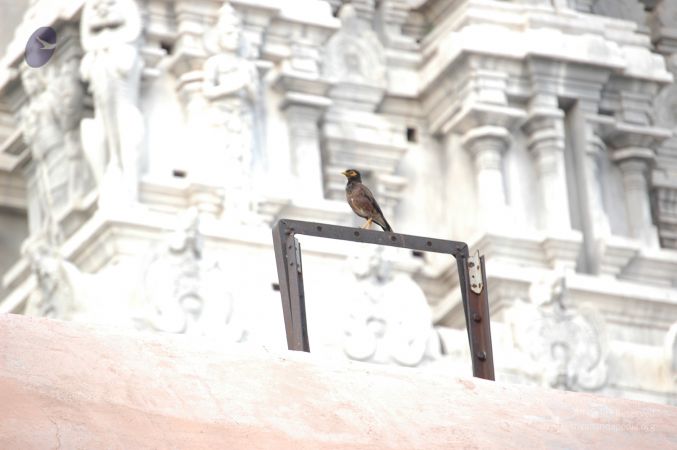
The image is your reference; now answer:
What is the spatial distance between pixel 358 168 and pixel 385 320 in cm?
343

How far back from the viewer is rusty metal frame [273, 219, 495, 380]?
11570mm

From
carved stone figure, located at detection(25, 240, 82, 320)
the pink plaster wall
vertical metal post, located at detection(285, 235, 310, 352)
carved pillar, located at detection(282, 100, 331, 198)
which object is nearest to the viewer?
the pink plaster wall

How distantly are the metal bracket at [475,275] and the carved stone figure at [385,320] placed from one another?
10.3 meters

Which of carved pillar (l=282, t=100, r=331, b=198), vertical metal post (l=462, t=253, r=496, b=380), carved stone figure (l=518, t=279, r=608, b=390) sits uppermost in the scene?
carved pillar (l=282, t=100, r=331, b=198)

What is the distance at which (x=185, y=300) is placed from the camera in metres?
21.9

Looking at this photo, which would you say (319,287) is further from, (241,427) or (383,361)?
(241,427)

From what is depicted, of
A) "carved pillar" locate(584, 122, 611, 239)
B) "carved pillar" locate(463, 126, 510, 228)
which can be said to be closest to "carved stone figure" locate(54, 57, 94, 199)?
"carved pillar" locate(463, 126, 510, 228)

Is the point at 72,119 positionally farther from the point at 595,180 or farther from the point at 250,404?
the point at 250,404

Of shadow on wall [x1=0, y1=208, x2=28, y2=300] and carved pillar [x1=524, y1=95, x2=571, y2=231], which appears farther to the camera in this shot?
carved pillar [x1=524, y1=95, x2=571, y2=231]

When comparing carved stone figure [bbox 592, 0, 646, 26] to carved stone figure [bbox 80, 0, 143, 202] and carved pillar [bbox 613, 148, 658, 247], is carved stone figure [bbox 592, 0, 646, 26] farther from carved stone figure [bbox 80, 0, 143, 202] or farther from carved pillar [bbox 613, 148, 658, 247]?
carved stone figure [bbox 80, 0, 143, 202]

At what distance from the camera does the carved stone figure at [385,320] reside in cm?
2245

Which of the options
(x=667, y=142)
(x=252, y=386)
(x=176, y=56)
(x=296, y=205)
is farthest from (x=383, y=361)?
(x=252, y=386)

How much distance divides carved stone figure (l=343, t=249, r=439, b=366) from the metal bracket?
10301mm

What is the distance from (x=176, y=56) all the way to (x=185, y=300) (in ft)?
11.8
